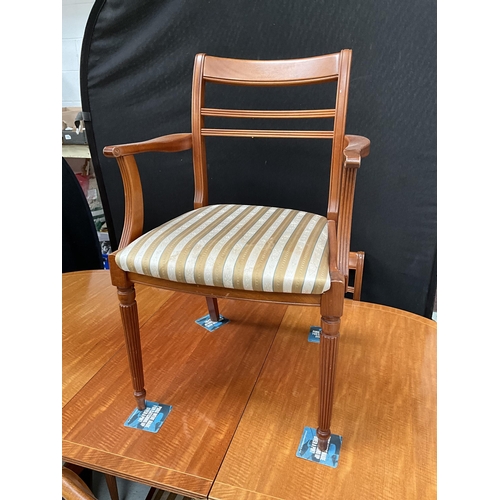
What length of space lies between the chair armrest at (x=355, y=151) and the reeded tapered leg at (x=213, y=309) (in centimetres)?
66

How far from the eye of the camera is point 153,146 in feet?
3.06

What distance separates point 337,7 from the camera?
1.27 meters

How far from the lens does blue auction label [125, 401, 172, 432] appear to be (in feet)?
2.96

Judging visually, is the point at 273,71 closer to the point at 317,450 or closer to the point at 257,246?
the point at 257,246

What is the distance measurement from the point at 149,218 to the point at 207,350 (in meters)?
Result: 0.86

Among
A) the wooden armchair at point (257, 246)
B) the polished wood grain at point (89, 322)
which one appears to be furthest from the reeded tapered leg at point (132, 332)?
the polished wood grain at point (89, 322)

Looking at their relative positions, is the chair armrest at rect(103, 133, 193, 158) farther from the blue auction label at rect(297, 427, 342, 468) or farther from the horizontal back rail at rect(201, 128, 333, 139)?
the blue auction label at rect(297, 427, 342, 468)

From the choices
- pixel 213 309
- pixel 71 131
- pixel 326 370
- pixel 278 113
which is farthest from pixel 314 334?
pixel 71 131

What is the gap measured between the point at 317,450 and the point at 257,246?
18.1 inches

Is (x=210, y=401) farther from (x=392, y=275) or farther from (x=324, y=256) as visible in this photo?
(x=392, y=275)

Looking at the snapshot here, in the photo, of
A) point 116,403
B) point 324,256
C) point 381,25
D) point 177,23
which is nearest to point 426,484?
point 324,256

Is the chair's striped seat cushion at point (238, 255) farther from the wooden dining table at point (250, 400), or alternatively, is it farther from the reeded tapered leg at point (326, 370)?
the wooden dining table at point (250, 400)

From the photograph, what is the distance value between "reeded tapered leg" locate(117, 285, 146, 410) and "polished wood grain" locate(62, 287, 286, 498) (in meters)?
0.09

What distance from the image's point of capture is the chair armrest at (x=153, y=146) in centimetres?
81
